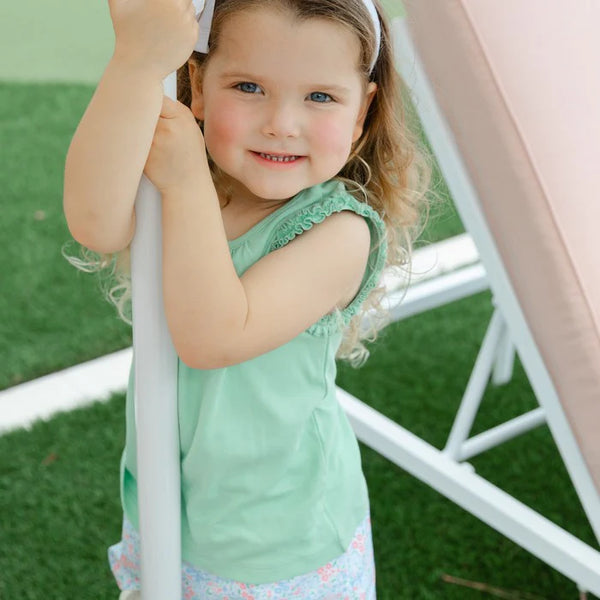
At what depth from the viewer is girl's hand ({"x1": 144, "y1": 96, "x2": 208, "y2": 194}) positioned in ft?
2.82

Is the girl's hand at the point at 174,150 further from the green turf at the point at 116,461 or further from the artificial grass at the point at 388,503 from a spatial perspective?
the artificial grass at the point at 388,503

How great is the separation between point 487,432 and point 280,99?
4.61ft

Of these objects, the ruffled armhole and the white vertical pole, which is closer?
the white vertical pole

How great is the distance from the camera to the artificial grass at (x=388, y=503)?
189 centimetres

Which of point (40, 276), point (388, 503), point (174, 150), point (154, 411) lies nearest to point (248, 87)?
point (174, 150)

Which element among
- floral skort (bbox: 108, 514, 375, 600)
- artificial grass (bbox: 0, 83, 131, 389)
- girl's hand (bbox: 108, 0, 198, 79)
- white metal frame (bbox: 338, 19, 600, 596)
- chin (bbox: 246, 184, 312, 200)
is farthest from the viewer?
artificial grass (bbox: 0, 83, 131, 389)

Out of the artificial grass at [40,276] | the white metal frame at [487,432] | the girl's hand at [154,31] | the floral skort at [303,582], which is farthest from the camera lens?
the artificial grass at [40,276]

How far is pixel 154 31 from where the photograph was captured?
79 centimetres

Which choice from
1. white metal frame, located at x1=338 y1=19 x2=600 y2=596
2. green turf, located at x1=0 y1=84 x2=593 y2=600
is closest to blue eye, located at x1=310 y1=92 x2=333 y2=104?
white metal frame, located at x1=338 y1=19 x2=600 y2=596

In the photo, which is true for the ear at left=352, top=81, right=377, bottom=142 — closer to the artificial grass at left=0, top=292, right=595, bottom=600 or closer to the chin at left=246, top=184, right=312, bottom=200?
the chin at left=246, top=184, right=312, bottom=200

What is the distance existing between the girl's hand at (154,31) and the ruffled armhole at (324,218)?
25 cm

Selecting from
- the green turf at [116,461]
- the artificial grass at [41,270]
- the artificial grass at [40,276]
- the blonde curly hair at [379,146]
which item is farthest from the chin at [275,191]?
the artificial grass at [40,276]

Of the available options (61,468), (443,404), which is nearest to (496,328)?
(443,404)

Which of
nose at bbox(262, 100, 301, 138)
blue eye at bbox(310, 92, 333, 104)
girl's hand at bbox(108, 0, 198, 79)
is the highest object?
girl's hand at bbox(108, 0, 198, 79)
